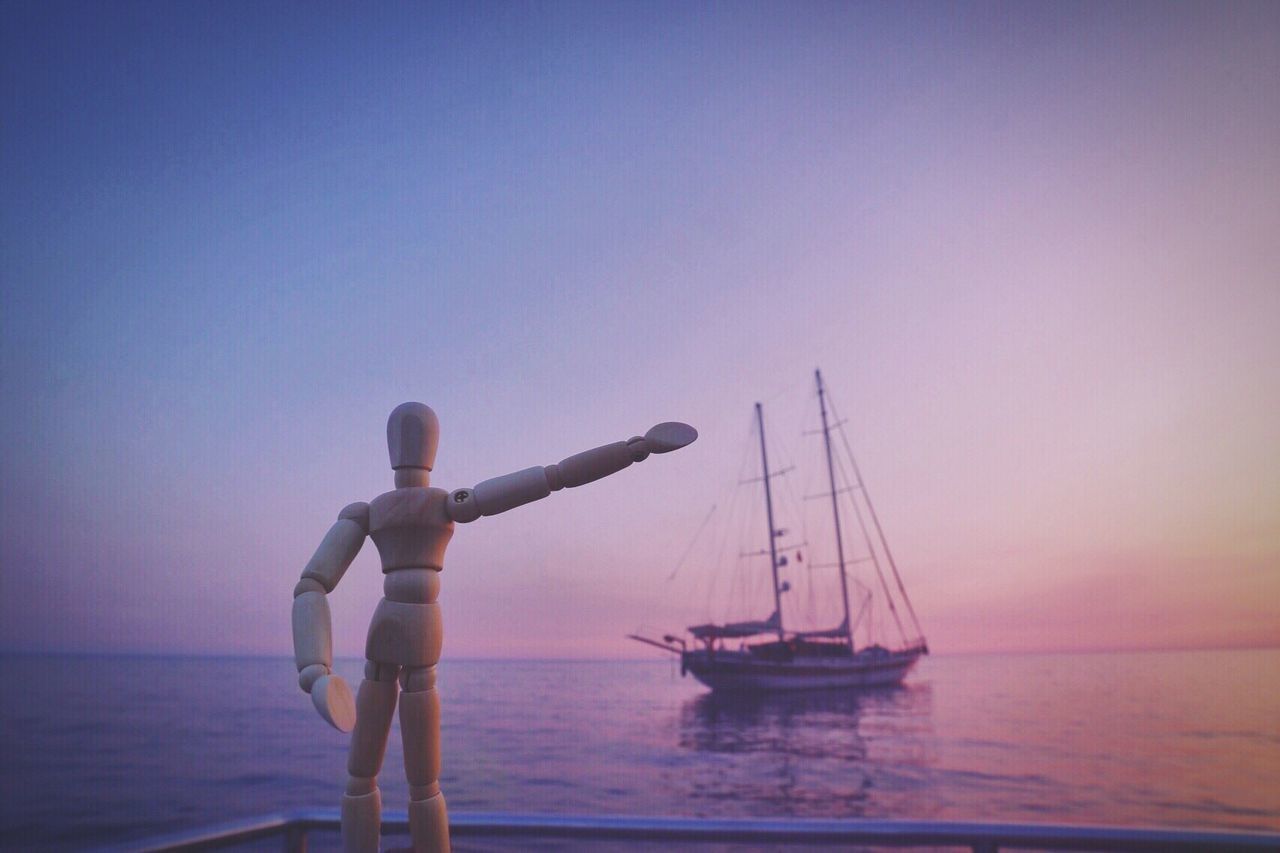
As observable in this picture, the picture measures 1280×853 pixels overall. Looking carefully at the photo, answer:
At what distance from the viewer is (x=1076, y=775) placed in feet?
79.3

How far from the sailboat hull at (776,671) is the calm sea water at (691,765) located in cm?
138

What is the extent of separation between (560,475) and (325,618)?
1.01 metres

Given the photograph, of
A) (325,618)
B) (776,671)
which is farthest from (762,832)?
(776,671)

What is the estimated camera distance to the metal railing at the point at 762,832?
7.14 ft

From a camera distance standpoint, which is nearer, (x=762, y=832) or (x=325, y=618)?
(x=762, y=832)

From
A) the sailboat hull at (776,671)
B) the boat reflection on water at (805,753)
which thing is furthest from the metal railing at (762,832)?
the sailboat hull at (776,671)

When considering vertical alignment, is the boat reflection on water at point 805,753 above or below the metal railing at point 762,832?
below

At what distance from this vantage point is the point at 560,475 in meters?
2.65

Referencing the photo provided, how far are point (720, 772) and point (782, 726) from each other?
1506 centimetres

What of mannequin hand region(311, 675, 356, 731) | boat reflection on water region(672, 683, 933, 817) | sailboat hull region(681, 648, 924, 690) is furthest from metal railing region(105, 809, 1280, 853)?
sailboat hull region(681, 648, 924, 690)

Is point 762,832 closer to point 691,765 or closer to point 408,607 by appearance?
point 408,607

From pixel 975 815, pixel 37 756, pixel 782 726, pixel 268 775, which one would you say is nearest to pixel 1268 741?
pixel 782 726

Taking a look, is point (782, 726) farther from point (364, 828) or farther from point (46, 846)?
point (364, 828)

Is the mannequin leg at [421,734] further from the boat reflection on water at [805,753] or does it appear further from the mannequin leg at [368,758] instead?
the boat reflection on water at [805,753]
